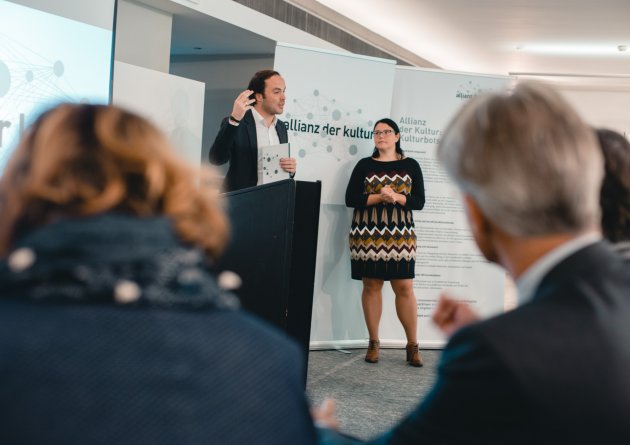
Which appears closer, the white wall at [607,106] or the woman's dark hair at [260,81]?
the woman's dark hair at [260,81]

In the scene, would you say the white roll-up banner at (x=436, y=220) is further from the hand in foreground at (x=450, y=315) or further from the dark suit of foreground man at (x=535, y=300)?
the dark suit of foreground man at (x=535, y=300)

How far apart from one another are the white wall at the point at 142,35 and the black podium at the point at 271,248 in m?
4.78

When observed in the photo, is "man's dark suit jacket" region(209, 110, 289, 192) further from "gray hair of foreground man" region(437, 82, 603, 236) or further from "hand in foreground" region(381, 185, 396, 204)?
"gray hair of foreground man" region(437, 82, 603, 236)

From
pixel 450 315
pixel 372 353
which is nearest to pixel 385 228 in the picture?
pixel 372 353

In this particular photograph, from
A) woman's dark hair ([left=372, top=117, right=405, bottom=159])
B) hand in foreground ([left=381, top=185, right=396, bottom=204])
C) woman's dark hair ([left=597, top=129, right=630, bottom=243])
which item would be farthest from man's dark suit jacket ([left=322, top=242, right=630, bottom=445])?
woman's dark hair ([left=372, top=117, right=405, bottom=159])

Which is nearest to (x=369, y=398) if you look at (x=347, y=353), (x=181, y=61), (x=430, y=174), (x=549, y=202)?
(x=347, y=353)

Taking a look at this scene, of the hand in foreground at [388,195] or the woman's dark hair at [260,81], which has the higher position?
the woman's dark hair at [260,81]

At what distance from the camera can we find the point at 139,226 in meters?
0.76

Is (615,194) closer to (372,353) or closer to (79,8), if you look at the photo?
(372,353)

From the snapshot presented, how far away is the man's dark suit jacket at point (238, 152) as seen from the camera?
3934 millimetres

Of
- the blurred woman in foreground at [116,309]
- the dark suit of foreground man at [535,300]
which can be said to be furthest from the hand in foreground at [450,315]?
the blurred woman in foreground at [116,309]

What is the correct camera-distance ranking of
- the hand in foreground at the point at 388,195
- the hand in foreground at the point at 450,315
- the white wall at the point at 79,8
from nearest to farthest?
the hand in foreground at the point at 450,315 → the white wall at the point at 79,8 → the hand in foreground at the point at 388,195

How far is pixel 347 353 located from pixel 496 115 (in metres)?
4.22

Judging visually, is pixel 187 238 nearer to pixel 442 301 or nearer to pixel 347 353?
pixel 442 301
